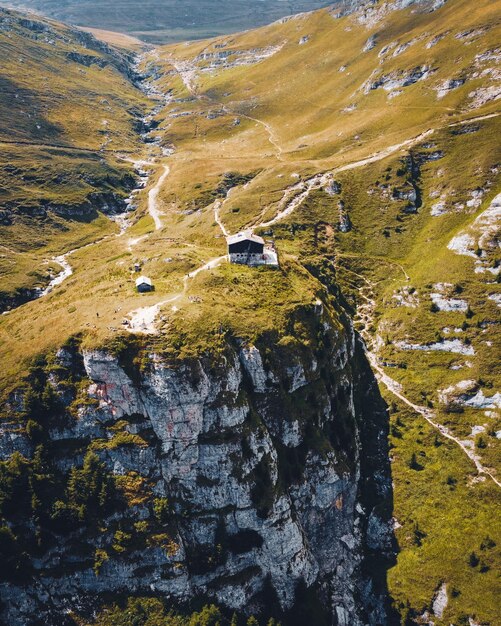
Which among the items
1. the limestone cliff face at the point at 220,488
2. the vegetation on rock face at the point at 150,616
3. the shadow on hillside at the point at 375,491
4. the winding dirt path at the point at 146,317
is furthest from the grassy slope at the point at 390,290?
the vegetation on rock face at the point at 150,616

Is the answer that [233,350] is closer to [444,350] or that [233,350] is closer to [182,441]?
[182,441]

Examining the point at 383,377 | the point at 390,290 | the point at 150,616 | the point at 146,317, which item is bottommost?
the point at 150,616

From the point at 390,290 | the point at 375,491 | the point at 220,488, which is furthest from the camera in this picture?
the point at 390,290

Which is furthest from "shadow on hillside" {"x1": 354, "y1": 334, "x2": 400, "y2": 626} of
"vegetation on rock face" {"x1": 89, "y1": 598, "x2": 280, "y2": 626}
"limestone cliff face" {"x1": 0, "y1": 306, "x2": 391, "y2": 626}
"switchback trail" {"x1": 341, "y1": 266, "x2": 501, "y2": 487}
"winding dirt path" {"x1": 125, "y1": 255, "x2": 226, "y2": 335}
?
"winding dirt path" {"x1": 125, "y1": 255, "x2": 226, "y2": 335}

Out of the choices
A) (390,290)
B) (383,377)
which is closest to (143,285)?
(383,377)

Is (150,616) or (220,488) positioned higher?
(220,488)

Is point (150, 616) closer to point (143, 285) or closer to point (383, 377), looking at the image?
point (143, 285)

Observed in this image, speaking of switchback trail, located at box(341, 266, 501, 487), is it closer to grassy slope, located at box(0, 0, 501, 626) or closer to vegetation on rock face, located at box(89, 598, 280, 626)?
grassy slope, located at box(0, 0, 501, 626)

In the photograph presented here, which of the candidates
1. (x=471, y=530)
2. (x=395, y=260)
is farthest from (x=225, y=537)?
(x=395, y=260)
